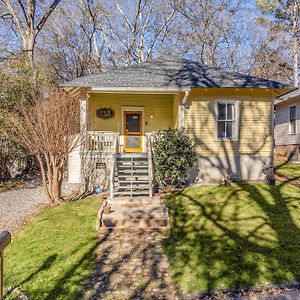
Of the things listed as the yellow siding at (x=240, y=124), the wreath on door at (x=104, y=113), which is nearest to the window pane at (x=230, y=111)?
the yellow siding at (x=240, y=124)

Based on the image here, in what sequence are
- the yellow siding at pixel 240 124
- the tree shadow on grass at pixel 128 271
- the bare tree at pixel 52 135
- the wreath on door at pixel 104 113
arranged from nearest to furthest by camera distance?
the tree shadow on grass at pixel 128 271 < the bare tree at pixel 52 135 < the yellow siding at pixel 240 124 < the wreath on door at pixel 104 113

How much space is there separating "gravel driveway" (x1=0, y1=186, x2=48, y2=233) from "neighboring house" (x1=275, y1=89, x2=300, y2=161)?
43.4 feet

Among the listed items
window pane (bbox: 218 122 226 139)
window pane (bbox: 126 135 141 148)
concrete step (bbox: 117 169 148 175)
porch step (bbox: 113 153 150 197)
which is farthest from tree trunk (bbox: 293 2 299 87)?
concrete step (bbox: 117 169 148 175)

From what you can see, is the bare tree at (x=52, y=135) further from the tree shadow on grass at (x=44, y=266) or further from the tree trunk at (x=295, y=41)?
the tree trunk at (x=295, y=41)

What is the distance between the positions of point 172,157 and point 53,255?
5.22m

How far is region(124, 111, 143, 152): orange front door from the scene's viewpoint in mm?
13461

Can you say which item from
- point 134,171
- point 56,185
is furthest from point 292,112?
point 56,185

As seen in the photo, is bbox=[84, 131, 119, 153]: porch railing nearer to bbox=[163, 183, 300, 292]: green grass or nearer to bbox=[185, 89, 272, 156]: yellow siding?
bbox=[185, 89, 272, 156]: yellow siding

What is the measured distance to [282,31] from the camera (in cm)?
2370

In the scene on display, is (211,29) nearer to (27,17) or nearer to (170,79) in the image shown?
(27,17)

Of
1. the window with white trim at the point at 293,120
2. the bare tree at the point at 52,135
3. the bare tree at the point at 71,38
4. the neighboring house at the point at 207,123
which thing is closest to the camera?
the bare tree at the point at 52,135

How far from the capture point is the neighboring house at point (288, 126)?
17.0 metres

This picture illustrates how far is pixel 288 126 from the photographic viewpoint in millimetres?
18125

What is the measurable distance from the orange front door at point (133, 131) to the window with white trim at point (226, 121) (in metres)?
3.77
